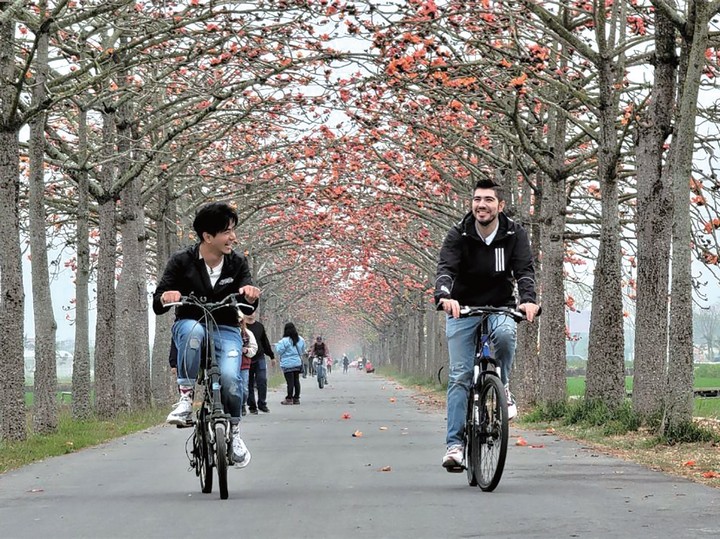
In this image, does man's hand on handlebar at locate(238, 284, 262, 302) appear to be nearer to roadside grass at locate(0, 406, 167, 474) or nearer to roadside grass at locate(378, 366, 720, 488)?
roadside grass at locate(378, 366, 720, 488)

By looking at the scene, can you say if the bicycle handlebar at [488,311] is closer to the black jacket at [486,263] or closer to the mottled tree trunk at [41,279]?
the black jacket at [486,263]

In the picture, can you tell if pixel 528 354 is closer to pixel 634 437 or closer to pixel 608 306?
pixel 608 306

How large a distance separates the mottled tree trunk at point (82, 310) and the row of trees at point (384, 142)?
38mm

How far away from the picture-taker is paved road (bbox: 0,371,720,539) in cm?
610

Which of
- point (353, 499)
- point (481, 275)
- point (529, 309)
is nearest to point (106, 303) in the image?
point (481, 275)

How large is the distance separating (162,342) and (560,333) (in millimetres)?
10475

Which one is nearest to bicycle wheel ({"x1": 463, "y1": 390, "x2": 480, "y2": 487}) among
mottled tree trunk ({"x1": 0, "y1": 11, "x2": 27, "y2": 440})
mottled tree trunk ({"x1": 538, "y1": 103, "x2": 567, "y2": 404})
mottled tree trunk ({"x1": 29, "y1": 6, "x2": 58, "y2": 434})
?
mottled tree trunk ({"x1": 0, "y1": 11, "x2": 27, "y2": 440})

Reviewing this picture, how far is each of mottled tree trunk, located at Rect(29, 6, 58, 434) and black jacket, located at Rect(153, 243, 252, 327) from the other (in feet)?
23.5

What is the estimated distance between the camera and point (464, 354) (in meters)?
7.86

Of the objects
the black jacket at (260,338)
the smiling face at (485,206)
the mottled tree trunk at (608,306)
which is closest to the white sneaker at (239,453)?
the smiling face at (485,206)

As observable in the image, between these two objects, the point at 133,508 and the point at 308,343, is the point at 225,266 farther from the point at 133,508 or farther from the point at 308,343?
the point at 308,343

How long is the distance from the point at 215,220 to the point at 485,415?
2078 mm

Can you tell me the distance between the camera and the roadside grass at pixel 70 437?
11.4m

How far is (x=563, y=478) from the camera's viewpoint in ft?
27.7
